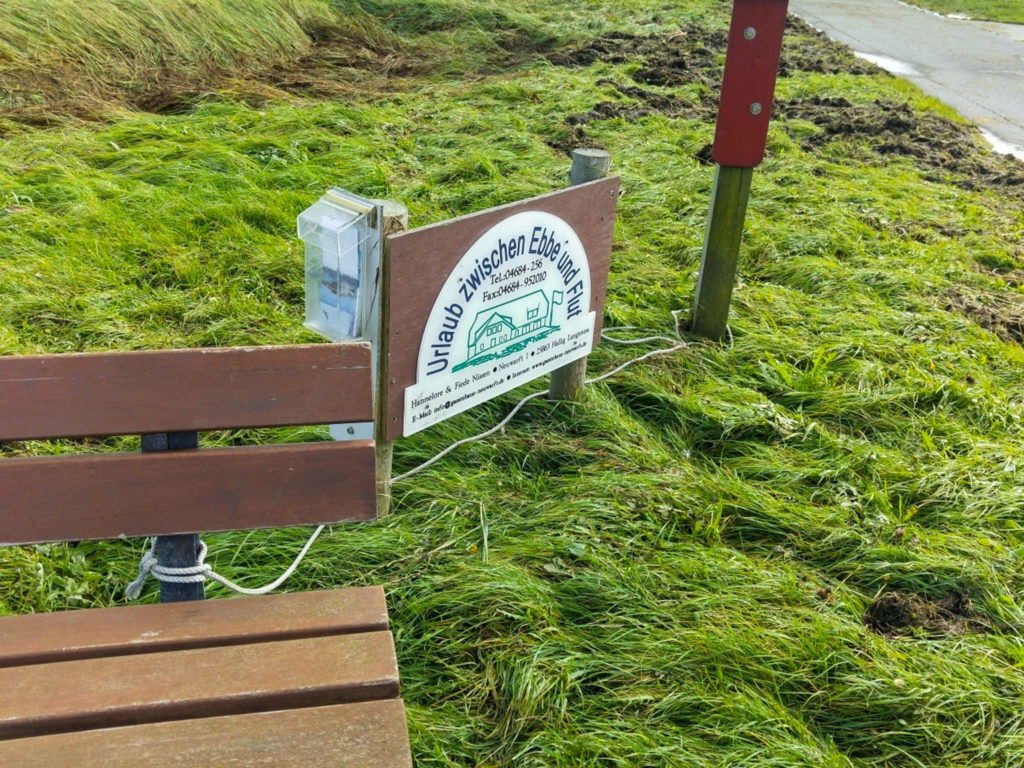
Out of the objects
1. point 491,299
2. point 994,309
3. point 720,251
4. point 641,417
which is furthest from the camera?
point 994,309

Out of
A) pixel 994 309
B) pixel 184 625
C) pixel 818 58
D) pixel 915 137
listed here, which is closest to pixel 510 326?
pixel 184 625

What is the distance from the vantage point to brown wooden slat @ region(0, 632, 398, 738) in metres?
1.68

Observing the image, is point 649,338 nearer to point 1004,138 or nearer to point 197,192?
point 197,192

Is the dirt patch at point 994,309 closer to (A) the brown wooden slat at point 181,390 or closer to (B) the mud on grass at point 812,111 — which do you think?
(B) the mud on grass at point 812,111

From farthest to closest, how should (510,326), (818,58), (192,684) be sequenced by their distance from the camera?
(818,58)
(510,326)
(192,684)

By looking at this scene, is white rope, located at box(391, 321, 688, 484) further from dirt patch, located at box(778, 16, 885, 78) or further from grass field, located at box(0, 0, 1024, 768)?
dirt patch, located at box(778, 16, 885, 78)

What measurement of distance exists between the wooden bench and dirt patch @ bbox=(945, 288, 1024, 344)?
3923 millimetres

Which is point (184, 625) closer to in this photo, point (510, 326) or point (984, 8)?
point (510, 326)

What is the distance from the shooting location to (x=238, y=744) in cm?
163

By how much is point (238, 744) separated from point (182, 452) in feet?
2.12

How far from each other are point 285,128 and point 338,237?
4864 millimetres

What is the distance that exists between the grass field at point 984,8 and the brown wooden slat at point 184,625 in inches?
792

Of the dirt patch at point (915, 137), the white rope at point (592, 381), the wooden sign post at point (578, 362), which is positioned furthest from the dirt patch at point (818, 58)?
the wooden sign post at point (578, 362)

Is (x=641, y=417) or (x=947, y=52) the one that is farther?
(x=947, y=52)
